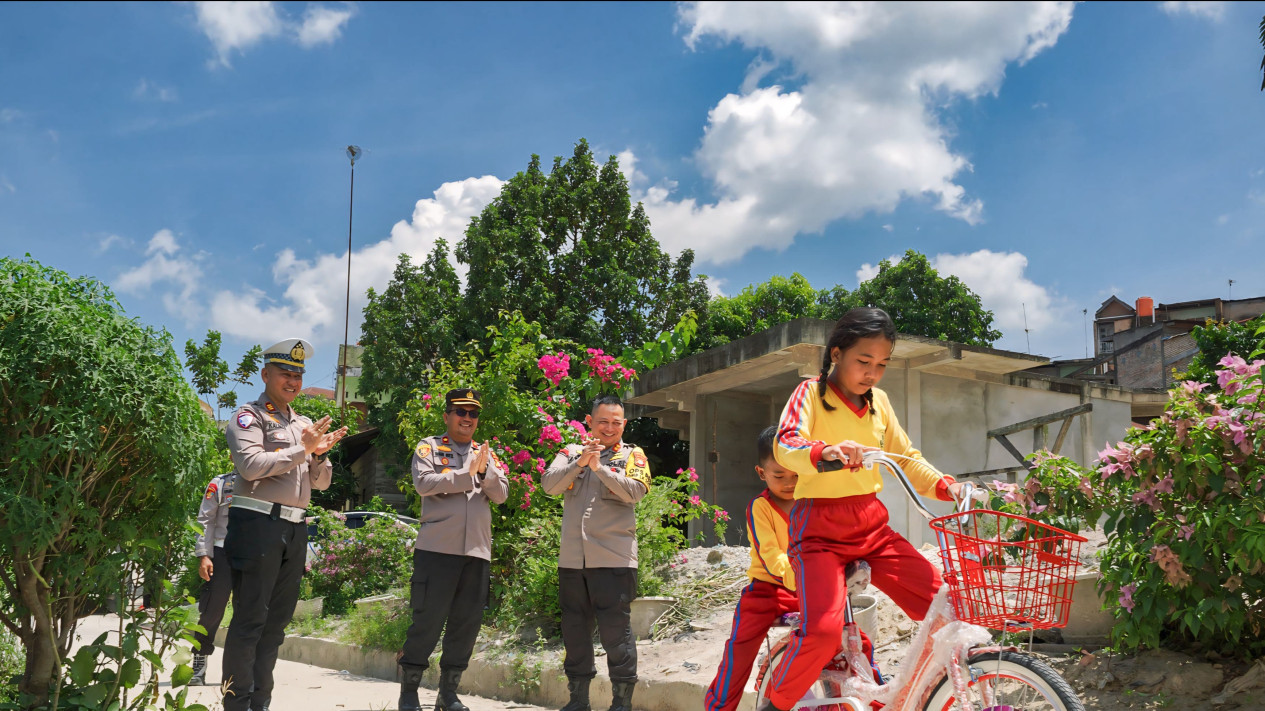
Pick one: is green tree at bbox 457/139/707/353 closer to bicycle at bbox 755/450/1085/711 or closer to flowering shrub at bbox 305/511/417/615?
flowering shrub at bbox 305/511/417/615

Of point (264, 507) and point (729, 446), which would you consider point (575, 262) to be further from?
point (264, 507)

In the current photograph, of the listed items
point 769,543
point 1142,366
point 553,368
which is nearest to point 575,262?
point 553,368

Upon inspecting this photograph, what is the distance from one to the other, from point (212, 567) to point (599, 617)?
123 inches

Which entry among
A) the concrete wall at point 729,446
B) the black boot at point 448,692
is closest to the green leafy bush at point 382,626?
the black boot at point 448,692

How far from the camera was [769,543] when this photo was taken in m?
4.12

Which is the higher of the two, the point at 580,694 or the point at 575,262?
the point at 575,262

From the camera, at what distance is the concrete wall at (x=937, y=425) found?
40.2ft

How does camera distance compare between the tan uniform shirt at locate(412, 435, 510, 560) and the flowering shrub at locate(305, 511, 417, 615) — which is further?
the flowering shrub at locate(305, 511, 417, 615)

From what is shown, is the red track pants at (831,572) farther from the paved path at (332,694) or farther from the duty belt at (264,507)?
the paved path at (332,694)

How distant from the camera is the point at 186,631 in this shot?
3732mm

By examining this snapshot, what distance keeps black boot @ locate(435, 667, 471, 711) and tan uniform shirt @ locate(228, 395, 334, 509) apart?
141 centimetres

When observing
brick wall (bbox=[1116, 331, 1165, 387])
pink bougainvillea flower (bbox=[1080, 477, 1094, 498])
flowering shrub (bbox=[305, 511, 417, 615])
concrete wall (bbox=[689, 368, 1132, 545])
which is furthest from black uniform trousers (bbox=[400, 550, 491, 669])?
brick wall (bbox=[1116, 331, 1165, 387])

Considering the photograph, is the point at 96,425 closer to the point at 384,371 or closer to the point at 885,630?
the point at 885,630

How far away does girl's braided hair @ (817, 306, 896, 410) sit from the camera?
11.2ft
